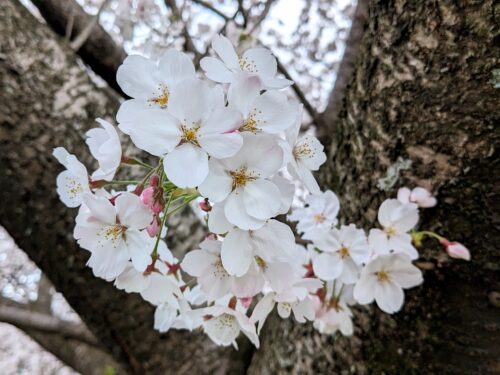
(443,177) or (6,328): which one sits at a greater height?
(443,177)

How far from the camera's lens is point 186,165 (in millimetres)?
383

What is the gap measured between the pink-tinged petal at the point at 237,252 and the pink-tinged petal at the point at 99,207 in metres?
0.12

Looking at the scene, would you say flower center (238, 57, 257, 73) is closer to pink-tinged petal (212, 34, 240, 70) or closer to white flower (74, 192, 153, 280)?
pink-tinged petal (212, 34, 240, 70)

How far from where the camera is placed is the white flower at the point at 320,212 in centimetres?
74

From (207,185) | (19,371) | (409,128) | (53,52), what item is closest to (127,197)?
(207,185)

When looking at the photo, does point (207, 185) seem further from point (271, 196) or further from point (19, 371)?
point (19, 371)

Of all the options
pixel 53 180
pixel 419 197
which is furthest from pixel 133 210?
pixel 53 180

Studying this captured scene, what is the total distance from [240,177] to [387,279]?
385mm

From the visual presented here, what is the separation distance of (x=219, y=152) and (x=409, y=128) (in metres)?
0.59

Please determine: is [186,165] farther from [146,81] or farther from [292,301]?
[292,301]

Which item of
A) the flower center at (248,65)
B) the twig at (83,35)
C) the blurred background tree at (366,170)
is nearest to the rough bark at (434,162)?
the blurred background tree at (366,170)

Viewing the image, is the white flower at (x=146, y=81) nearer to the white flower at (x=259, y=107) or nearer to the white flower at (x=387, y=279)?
the white flower at (x=259, y=107)

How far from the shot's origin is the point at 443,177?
0.80 meters

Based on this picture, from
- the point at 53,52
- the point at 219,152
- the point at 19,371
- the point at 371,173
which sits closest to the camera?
the point at 219,152
